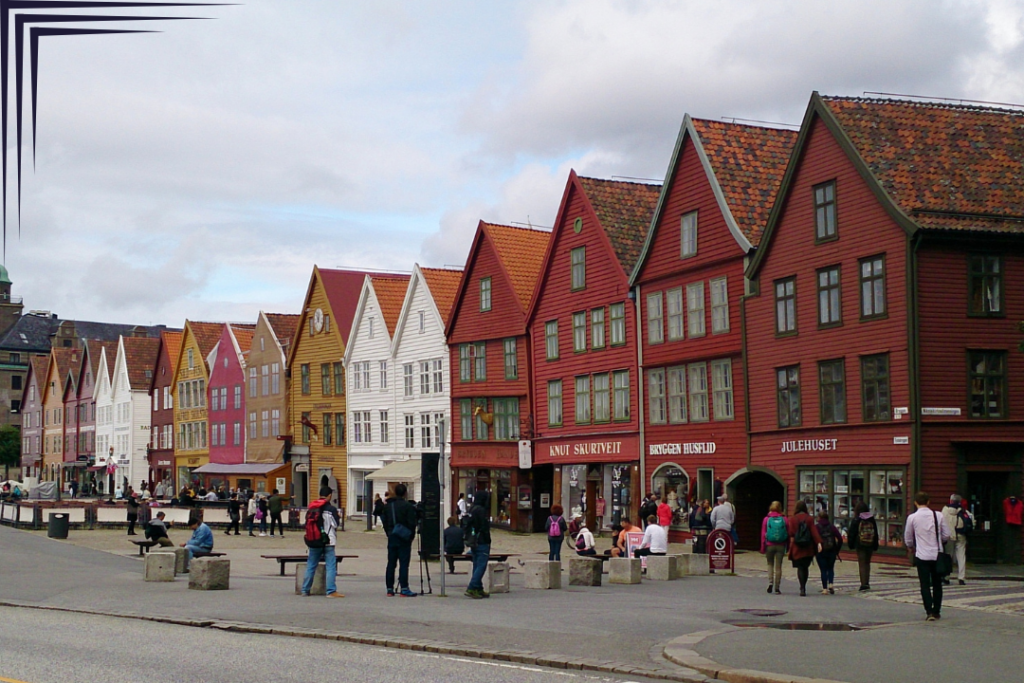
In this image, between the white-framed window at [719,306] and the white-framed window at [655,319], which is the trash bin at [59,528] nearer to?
the white-framed window at [655,319]

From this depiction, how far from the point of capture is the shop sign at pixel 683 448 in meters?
40.5

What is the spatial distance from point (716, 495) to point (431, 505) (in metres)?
15.8

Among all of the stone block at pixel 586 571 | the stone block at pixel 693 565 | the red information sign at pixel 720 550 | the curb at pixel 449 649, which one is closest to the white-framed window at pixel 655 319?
the red information sign at pixel 720 550

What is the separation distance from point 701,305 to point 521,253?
1435 centimetres

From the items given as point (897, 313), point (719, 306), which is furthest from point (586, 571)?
point (719, 306)

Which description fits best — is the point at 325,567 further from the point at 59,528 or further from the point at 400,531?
the point at 59,528

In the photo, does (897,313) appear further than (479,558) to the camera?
Yes

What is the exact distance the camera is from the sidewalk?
551 inches

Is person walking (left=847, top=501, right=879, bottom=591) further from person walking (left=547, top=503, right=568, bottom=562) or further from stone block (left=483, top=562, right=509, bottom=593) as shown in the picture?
person walking (left=547, top=503, right=568, bottom=562)

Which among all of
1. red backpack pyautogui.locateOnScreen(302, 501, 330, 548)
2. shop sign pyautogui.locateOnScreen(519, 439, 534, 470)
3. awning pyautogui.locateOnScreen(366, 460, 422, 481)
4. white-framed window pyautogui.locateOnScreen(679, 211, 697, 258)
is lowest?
red backpack pyautogui.locateOnScreen(302, 501, 330, 548)

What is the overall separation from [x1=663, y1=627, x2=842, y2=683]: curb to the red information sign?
1290 cm

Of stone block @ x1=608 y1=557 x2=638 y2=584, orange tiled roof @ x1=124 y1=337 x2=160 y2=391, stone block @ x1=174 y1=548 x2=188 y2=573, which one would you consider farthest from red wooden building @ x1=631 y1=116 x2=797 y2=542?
orange tiled roof @ x1=124 y1=337 x2=160 y2=391

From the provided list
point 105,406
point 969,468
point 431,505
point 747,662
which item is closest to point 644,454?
point 969,468

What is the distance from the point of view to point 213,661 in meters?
13.5
